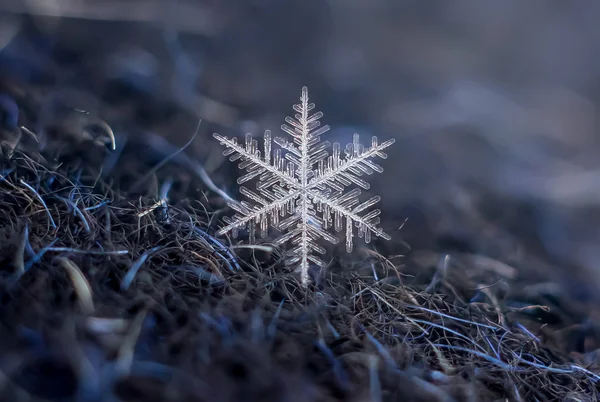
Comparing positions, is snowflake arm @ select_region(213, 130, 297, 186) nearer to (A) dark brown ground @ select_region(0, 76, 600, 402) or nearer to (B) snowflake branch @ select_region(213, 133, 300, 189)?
(B) snowflake branch @ select_region(213, 133, 300, 189)

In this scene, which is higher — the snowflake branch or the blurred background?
the blurred background

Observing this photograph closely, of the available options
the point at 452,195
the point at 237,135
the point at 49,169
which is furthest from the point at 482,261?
the point at 49,169

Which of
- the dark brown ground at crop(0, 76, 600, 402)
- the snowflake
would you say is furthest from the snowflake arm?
the dark brown ground at crop(0, 76, 600, 402)

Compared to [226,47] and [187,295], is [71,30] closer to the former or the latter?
[226,47]

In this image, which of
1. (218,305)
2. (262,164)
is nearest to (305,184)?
(262,164)

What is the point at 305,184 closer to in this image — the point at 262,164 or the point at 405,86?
the point at 262,164

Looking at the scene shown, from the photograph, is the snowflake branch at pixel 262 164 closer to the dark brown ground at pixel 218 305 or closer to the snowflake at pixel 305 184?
the snowflake at pixel 305 184
